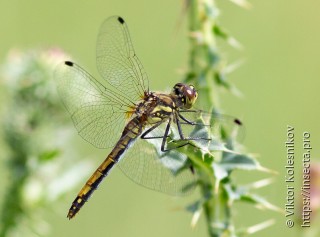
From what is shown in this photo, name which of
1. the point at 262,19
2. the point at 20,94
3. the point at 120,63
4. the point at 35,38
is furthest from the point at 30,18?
the point at 120,63

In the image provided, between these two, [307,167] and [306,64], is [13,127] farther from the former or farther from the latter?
[306,64]

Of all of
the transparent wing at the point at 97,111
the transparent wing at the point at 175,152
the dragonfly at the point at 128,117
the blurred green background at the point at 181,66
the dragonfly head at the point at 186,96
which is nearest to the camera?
the transparent wing at the point at 175,152

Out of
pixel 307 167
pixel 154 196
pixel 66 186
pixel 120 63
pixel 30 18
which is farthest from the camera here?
pixel 30 18

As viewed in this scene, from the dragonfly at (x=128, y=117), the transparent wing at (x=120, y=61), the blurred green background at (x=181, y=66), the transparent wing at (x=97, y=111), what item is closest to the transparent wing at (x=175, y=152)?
the dragonfly at (x=128, y=117)

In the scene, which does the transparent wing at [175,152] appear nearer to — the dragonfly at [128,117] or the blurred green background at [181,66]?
the dragonfly at [128,117]

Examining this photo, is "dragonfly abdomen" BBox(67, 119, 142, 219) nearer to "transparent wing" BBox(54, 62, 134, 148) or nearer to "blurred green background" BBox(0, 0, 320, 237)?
"transparent wing" BBox(54, 62, 134, 148)

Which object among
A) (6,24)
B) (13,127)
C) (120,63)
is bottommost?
(120,63)

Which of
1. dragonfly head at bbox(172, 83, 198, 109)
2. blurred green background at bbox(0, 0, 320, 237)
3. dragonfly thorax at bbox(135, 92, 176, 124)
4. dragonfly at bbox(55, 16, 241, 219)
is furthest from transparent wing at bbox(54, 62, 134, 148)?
blurred green background at bbox(0, 0, 320, 237)
